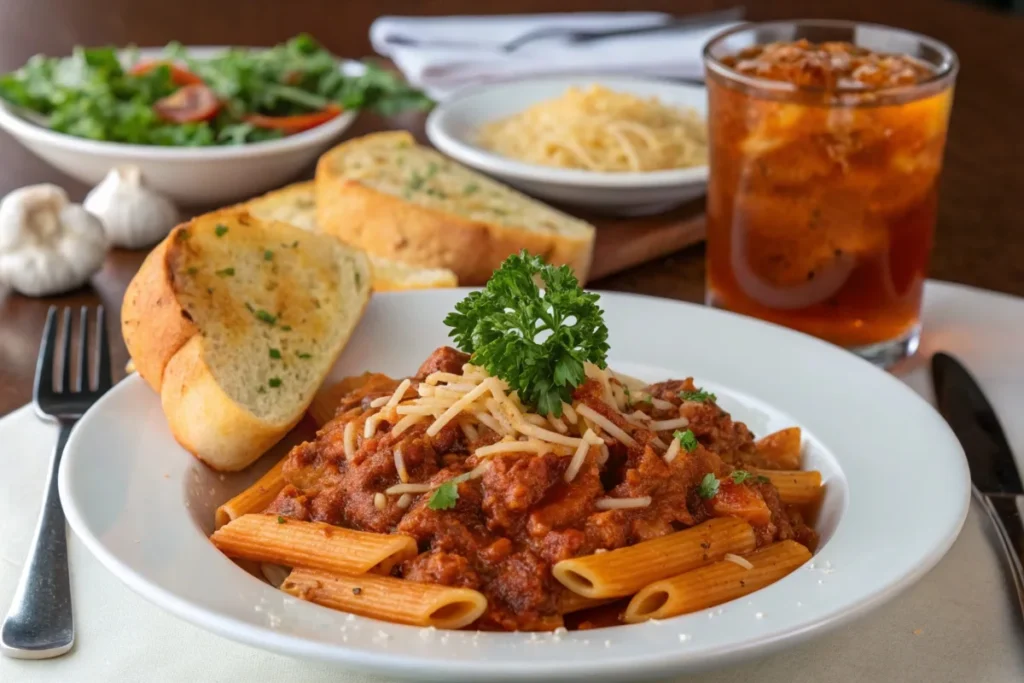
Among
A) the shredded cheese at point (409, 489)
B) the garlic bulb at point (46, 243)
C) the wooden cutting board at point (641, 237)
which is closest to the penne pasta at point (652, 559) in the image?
the shredded cheese at point (409, 489)

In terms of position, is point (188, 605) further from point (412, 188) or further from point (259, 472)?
point (412, 188)

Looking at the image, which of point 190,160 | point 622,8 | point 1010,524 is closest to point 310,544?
point 1010,524

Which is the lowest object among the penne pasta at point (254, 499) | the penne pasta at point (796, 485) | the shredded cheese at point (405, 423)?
the penne pasta at point (796, 485)

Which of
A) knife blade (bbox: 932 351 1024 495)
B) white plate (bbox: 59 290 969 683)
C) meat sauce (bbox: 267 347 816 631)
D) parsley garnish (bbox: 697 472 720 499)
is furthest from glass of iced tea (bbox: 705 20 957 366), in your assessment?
parsley garnish (bbox: 697 472 720 499)

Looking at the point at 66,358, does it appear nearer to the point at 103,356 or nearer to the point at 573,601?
the point at 103,356

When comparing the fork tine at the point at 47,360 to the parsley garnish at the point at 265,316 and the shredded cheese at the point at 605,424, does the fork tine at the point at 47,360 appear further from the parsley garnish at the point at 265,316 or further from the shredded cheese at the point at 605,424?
the shredded cheese at the point at 605,424

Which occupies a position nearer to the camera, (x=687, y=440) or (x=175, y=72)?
(x=687, y=440)
